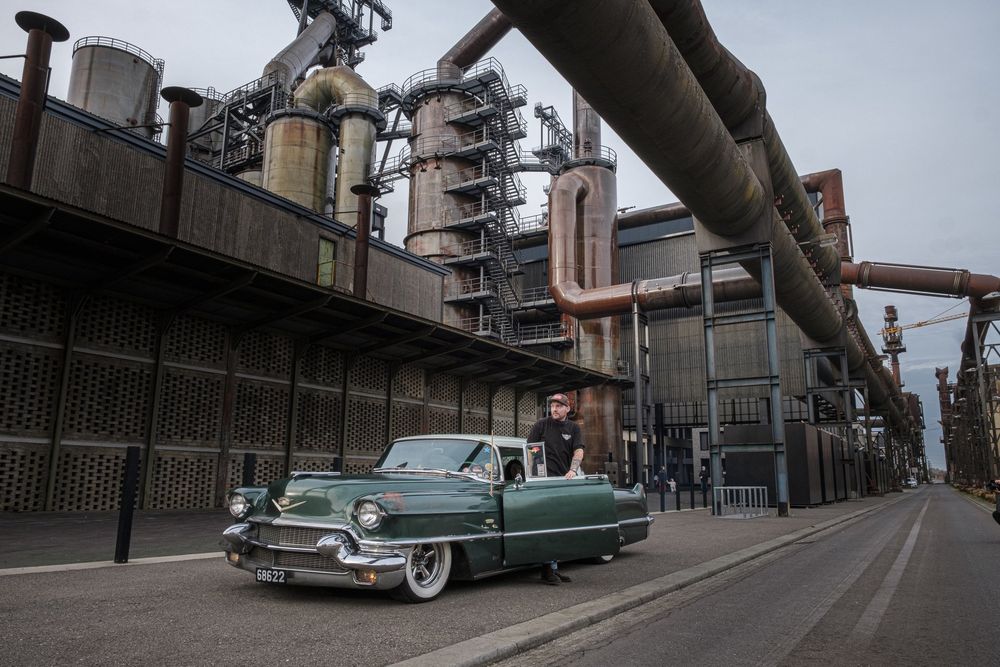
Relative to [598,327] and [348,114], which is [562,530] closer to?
[598,327]

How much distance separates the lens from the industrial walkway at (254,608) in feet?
12.5

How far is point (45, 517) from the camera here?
1193 cm

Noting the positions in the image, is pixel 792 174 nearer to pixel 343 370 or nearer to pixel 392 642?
pixel 343 370

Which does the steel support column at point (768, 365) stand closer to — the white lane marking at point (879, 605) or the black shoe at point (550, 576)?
the white lane marking at point (879, 605)

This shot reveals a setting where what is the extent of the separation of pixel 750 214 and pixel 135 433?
53.0ft

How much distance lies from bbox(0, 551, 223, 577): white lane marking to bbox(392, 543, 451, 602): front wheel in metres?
3.36

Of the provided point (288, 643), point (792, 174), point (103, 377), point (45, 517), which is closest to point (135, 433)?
point (103, 377)

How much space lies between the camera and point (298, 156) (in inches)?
1309

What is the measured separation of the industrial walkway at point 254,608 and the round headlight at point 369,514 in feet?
2.12

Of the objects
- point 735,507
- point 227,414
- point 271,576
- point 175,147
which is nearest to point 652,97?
point 271,576

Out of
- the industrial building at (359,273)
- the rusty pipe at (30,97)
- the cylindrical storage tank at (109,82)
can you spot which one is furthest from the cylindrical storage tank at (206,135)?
the rusty pipe at (30,97)

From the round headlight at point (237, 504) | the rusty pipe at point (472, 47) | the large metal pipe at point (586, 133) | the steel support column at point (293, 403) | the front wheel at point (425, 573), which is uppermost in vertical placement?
the rusty pipe at point (472, 47)

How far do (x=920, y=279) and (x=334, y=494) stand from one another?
3585 centimetres

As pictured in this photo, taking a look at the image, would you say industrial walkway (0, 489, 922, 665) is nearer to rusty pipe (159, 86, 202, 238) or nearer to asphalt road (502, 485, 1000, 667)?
asphalt road (502, 485, 1000, 667)
